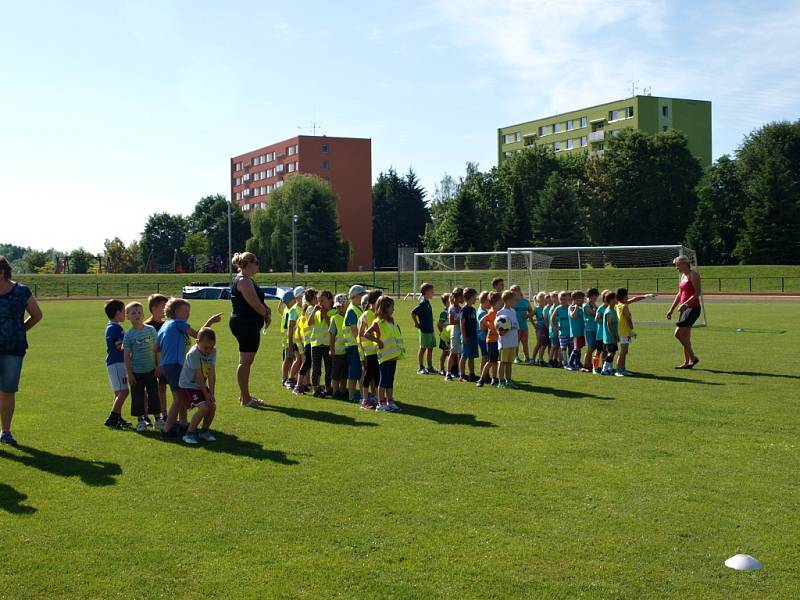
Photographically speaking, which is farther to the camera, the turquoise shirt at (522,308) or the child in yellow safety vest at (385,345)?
the turquoise shirt at (522,308)

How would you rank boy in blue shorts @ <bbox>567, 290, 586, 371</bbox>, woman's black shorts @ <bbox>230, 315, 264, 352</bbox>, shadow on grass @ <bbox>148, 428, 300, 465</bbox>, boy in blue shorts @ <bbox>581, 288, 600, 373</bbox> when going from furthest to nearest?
boy in blue shorts @ <bbox>567, 290, 586, 371</bbox>, boy in blue shorts @ <bbox>581, 288, 600, 373</bbox>, woman's black shorts @ <bbox>230, 315, 264, 352</bbox>, shadow on grass @ <bbox>148, 428, 300, 465</bbox>

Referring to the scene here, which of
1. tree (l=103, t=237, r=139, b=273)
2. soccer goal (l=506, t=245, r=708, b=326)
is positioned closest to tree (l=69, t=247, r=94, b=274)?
tree (l=103, t=237, r=139, b=273)

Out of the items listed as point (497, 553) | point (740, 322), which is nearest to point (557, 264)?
point (740, 322)

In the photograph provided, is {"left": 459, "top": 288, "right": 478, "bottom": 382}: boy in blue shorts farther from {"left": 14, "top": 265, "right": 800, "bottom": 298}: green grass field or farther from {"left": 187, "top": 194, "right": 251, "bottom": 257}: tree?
{"left": 187, "top": 194, "right": 251, "bottom": 257}: tree

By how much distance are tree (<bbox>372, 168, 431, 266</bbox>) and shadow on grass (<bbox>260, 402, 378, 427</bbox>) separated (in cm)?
9900

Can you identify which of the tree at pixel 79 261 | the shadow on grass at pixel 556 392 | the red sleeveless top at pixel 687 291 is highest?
the tree at pixel 79 261

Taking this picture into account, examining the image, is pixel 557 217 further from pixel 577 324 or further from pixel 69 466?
pixel 69 466

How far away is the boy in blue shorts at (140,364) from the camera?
8.85 m

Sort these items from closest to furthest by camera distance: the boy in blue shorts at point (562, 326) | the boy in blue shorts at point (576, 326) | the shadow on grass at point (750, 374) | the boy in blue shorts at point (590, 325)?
the shadow on grass at point (750, 374) → the boy in blue shorts at point (590, 325) → the boy in blue shorts at point (576, 326) → the boy in blue shorts at point (562, 326)

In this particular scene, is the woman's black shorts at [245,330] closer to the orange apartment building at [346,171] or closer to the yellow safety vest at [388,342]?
the yellow safety vest at [388,342]

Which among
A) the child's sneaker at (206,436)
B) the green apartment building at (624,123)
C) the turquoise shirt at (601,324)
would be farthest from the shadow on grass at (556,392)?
the green apartment building at (624,123)

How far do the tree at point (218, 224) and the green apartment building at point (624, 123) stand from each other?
35.5 m

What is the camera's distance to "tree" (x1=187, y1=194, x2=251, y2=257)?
345 ft

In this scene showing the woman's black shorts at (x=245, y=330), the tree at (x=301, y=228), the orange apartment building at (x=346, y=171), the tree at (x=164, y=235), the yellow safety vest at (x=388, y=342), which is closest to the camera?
the woman's black shorts at (x=245, y=330)
